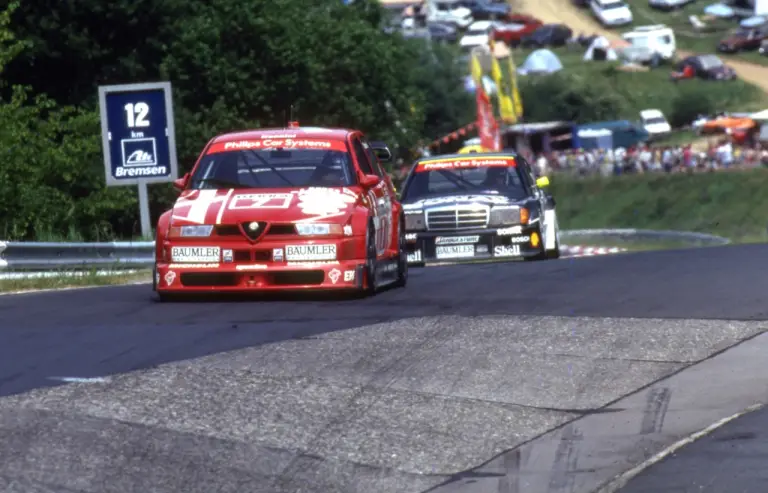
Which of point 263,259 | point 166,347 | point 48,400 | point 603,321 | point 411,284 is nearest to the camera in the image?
point 48,400

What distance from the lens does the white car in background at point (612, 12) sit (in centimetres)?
9800

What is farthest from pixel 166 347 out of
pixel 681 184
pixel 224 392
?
pixel 681 184

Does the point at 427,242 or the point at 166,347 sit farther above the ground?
the point at 166,347

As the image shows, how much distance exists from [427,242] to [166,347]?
37.4 feet

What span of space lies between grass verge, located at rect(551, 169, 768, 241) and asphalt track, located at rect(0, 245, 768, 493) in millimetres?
40472

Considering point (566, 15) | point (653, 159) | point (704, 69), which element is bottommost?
point (653, 159)

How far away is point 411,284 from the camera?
15.7m

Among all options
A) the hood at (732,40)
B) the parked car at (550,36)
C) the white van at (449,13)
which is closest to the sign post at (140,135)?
the hood at (732,40)

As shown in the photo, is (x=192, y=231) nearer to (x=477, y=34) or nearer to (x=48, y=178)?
(x=48, y=178)

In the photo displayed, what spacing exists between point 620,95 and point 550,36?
10760 millimetres

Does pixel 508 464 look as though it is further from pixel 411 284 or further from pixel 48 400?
pixel 411 284

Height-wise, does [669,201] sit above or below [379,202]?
below

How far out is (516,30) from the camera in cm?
9769

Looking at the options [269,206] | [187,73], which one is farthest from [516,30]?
[269,206]
